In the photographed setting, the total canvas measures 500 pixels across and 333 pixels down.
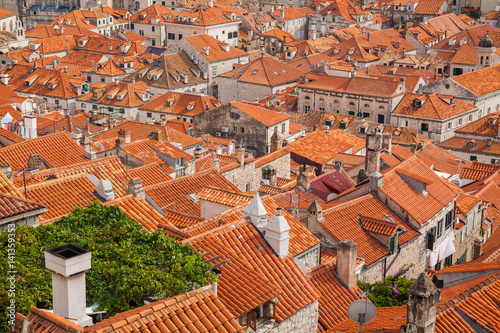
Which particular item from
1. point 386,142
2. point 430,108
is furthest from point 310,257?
point 430,108

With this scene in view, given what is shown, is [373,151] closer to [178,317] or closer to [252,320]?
[252,320]

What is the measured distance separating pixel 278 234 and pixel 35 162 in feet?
46.4

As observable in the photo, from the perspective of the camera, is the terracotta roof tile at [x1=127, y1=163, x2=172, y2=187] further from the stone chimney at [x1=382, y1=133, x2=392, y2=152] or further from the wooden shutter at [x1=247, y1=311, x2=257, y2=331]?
the stone chimney at [x1=382, y1=133, x2=392, y2=152]

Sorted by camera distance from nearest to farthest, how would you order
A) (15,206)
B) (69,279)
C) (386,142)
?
1. (69,279)
2. (15,206)
3. (386,142)

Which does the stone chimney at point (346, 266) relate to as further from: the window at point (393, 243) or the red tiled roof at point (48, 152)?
the red tiled roof at point (48, 152)

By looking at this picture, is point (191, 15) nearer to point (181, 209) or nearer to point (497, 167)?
point (497, 167)

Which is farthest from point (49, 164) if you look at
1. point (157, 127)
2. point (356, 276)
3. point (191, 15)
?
point (191, 15)

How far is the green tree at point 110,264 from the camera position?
14531 millimetres

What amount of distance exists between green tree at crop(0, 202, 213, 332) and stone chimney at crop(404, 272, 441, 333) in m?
4.41

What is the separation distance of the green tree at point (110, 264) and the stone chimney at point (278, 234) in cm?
302

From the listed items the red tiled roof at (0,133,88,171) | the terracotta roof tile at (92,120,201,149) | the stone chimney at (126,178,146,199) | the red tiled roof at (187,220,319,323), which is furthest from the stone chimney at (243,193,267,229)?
the terracotta roof tile at (92,120,201,149)

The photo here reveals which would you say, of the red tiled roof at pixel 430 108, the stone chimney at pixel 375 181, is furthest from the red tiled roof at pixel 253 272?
the red tiled roof at pixel 430 108

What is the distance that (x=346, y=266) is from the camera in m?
24.9

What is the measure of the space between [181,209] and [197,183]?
263 cm
